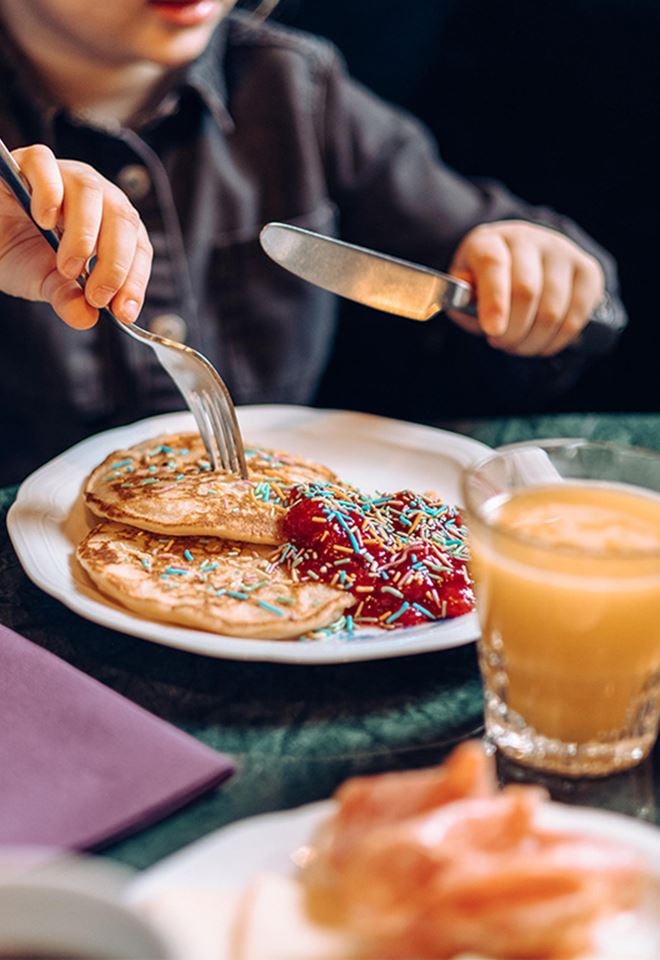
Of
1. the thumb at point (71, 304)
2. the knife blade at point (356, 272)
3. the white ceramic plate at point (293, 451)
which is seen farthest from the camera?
the knife blade at point (356, 272)

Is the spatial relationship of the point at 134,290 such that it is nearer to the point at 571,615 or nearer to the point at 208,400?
the point at 208,400

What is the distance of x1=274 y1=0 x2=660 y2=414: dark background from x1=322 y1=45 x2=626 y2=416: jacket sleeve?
31 cm

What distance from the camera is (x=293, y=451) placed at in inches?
64.3

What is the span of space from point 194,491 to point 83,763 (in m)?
0.50

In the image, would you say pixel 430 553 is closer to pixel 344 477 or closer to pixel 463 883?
pixel 344 477

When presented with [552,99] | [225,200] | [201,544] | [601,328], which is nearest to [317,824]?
[201,544]

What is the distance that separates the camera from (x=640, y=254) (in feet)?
8.83

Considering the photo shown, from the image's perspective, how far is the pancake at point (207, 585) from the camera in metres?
1.10

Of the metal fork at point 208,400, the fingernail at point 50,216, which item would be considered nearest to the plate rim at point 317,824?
the metal fork at point 208,400

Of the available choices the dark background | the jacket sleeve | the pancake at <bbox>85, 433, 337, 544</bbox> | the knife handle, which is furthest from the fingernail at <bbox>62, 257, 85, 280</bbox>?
the dark background

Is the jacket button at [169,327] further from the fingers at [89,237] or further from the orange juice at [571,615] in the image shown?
the orange juice at [571,615]

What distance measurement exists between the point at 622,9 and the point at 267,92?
2.86 feet

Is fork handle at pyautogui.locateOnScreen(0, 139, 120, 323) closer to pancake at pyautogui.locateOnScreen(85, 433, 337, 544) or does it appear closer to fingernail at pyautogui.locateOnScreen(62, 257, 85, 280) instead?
fingernail at pyautogui.locateOnScreen(62, 257, 85, 280)

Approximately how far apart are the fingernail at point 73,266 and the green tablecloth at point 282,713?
39cm
